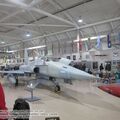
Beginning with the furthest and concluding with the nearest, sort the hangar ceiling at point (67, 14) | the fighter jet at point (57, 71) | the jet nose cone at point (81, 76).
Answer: the hangar ceiling at point (67, 14) → the fighter jet at point (57, 71) → the jet nose cone at point (81, 76)

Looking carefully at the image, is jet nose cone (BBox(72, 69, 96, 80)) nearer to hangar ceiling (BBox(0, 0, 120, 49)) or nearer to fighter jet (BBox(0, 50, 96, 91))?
fighter jet (BBox(0, 50, 96, 91))

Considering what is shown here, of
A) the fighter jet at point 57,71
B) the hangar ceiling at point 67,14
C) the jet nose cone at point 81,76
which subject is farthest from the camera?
the hangar ceiling at point 67,14

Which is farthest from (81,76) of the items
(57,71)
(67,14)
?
(67,14)

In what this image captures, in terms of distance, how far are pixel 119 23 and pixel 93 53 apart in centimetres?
279

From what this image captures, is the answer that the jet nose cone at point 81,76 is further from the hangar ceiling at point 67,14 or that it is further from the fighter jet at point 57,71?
the hangar ceiling at point 67,14

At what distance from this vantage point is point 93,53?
39.9ft

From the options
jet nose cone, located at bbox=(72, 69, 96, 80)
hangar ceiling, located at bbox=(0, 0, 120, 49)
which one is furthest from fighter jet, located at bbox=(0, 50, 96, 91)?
hangar ceiling, located at bbox=(0, 0, 120, 49)

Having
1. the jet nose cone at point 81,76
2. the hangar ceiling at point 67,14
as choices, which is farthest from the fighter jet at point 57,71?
the hangar ceiling at point 67,14

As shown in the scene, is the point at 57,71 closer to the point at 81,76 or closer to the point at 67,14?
the point at 81,76

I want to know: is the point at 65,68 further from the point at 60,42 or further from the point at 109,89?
the point at 60,42

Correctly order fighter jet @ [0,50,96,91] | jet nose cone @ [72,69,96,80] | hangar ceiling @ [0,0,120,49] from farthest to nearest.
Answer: hangar ceiling @ [0,0,120,49] < fighter jet @ [0,50,96,91] < jet nose cone @ [72,69,96,80]

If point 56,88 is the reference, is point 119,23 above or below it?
above

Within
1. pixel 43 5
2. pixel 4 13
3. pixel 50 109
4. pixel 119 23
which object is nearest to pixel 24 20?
pixel 4 13

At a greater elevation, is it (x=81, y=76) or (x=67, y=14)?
→ (x=67, y=14)
